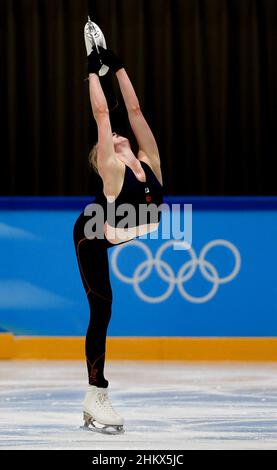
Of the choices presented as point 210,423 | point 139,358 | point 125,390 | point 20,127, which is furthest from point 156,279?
point 20,127

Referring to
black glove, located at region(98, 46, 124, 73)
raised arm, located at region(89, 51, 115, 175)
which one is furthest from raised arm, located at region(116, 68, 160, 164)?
raised arm, located at region(89, 51, 115, 175)

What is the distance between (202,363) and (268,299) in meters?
0.70

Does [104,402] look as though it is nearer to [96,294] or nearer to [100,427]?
[100,427]

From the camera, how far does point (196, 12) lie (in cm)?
1052

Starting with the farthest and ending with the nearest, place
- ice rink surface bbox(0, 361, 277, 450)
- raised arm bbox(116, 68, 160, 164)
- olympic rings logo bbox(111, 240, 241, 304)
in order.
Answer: olympic rings logo bbox(111, 240, 241, 304), raised arm bbox(116, 68, 160, 164), ice rink surface bbox(0, 361, 277, 450)

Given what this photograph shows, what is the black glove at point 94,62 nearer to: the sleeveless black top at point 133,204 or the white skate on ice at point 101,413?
the sleeveless black top at point 133,204

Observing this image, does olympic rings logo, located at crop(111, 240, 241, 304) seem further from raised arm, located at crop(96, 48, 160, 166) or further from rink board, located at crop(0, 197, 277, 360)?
raised arm, located at crop(96, 48, 160, 166)

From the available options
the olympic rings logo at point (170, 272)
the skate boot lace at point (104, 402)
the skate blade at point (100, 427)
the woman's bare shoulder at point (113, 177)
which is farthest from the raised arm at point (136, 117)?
the olympic rings logo at point (170, 272)

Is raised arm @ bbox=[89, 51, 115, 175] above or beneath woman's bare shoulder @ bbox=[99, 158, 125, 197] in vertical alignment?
above

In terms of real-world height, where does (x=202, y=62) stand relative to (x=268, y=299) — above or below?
above

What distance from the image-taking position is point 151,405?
5.68 m

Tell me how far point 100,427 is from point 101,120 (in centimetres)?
146

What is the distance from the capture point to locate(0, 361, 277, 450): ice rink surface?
446 cm

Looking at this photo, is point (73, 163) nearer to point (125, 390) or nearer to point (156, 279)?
point (156, 279)
